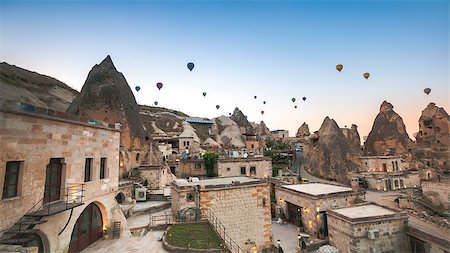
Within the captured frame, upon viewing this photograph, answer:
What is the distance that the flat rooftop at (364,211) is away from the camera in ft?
56.8

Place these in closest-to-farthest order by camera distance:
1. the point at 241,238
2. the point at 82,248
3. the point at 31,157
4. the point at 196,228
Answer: the point at 31,157, the point at 82,248, the point at 196,228, the point at 241,238

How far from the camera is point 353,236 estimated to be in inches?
627

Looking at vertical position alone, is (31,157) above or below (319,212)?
above

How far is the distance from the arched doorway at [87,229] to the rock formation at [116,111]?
2215cm

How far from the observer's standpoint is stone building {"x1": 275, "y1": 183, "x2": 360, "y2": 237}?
21.4 metres

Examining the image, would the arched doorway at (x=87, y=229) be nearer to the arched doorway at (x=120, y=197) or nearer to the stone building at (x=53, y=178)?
the stone building at (x=53, y=178)

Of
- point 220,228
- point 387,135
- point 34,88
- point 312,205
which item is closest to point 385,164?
point 387,135

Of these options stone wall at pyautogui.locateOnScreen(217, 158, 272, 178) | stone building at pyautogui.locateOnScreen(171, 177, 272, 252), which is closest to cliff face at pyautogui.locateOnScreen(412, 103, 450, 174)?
stone wall at pyautogui.locateOnScreen(217, 158, 272, 178)

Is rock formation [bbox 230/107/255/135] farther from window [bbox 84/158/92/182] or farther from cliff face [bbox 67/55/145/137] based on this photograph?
window [bbox 84/158/92/182]

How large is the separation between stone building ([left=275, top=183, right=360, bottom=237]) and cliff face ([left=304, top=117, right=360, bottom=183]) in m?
27.8

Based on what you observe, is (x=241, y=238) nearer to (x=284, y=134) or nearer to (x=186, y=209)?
(x=186, y=209)

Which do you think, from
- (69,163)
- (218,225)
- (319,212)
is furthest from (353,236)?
(69,163)

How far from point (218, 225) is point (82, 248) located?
8957mm

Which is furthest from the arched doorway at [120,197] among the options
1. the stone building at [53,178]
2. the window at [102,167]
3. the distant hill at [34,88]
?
the distant hill at [34,88]
